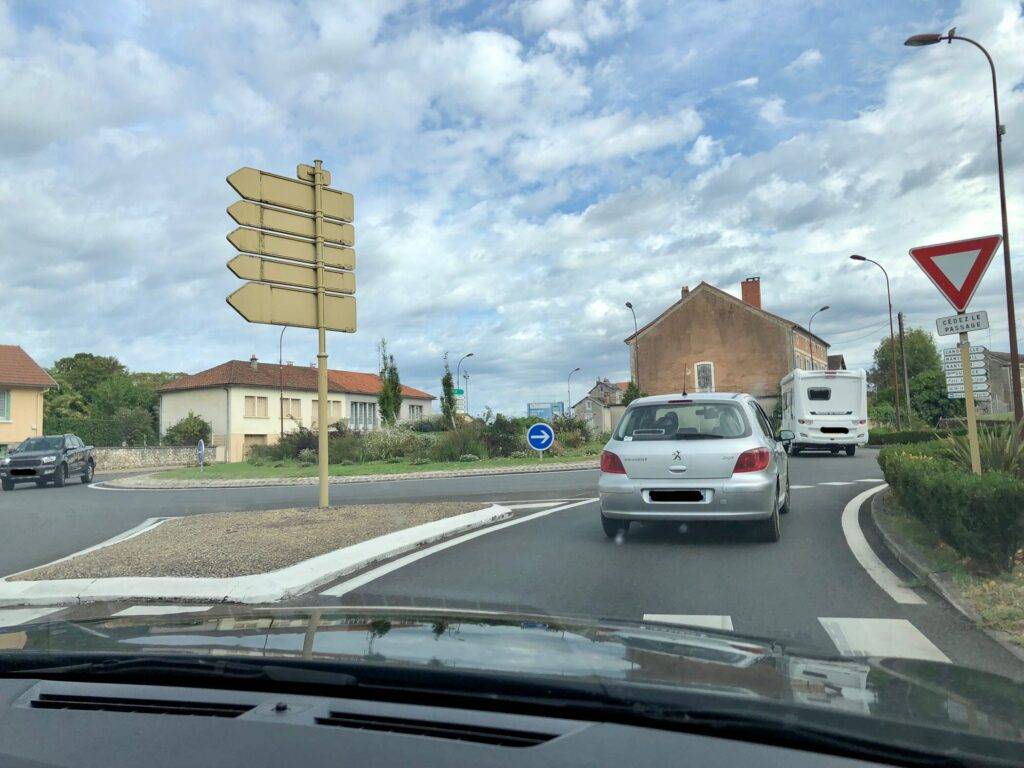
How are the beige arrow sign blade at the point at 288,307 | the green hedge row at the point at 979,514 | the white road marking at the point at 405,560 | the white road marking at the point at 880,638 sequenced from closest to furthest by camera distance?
the white road marking at the point at 880,638 < the green hedge row at the point at 979,514 < the white road marking at the point at 405,560 < the beige arrow sign blade at the point at 288,307

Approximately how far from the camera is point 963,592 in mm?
5961

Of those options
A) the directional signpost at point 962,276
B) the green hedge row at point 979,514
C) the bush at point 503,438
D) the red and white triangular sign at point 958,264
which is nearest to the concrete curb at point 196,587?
the green hedge row at point 979,514

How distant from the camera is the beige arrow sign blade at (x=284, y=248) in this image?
11.6 meters

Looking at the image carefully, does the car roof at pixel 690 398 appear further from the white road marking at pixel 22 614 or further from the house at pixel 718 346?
the house at pixel 718 346

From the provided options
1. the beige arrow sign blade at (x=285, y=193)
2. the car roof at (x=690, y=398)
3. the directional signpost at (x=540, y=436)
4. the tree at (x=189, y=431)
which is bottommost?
the directional signpost at (x=540, y=436)

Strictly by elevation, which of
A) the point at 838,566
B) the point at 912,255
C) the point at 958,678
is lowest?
the point at 838,566

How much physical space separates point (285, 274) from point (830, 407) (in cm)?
2076

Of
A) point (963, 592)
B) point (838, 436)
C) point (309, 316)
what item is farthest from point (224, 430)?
point (963, 592)

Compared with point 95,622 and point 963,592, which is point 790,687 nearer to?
point 95,622

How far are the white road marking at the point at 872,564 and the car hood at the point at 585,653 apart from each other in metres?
3.86

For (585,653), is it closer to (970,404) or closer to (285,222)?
(970,404)

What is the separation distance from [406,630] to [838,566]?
5576mm

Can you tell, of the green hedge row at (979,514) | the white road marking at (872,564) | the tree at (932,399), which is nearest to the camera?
the green hedge row at (979,514)

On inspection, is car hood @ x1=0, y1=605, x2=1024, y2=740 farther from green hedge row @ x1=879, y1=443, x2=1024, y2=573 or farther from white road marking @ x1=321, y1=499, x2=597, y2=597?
green hedge row @ x1=879, y1=443, x2=1024, y2=573
